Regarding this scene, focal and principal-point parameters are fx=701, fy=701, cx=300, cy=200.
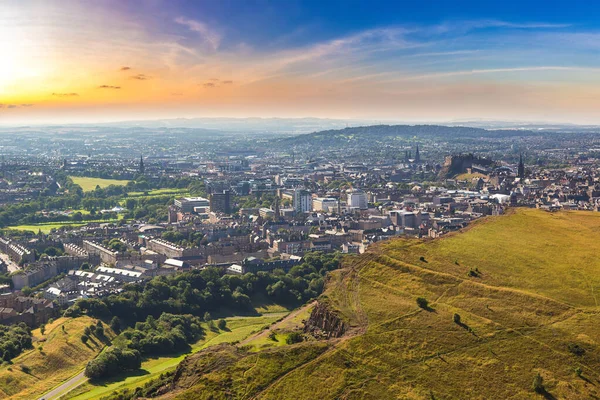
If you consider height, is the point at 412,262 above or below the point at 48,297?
above

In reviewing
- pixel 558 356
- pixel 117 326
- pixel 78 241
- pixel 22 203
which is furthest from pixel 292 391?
pixel 22 203

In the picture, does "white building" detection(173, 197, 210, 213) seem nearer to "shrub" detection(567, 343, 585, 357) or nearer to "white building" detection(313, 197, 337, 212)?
"white building" detection(313, 197, 337, 212)

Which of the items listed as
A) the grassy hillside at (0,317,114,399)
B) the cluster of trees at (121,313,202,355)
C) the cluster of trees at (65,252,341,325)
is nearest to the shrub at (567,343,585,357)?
the grassy hillside at (0,317,114,399)

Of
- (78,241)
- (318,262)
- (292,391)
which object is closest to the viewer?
(292,391)

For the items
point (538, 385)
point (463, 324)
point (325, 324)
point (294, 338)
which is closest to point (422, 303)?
point (463, 324)

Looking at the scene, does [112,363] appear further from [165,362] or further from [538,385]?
[538,385]

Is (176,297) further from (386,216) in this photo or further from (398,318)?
(386,216)
